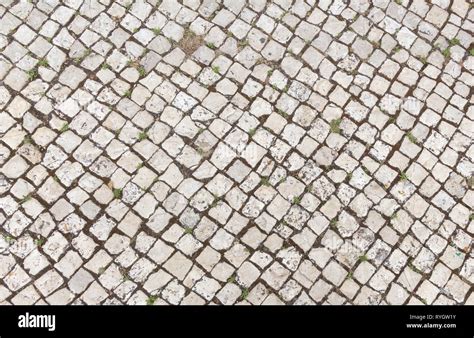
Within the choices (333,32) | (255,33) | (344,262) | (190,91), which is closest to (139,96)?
(190,91)

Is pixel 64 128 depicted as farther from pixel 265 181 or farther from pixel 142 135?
pixel 265 181

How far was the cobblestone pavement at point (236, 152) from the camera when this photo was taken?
5.96 meters

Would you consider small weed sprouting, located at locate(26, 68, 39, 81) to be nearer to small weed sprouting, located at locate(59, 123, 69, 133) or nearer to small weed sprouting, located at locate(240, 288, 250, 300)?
small weed sprouting, located at locate(59, 123, 69, 133)

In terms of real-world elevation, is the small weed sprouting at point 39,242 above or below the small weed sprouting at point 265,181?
below

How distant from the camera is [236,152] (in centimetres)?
630

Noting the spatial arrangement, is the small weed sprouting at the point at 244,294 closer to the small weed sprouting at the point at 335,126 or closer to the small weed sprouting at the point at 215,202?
the small weed sprouting at the point at 215,202

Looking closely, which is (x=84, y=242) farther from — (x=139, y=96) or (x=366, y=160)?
(x=366, y=160)

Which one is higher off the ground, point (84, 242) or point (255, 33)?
point (255, 33)

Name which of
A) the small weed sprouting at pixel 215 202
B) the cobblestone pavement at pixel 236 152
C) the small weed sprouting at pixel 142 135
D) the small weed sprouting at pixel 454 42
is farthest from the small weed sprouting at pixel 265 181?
the small weed sprouting at pixel 454 42

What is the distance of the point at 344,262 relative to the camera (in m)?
6.04

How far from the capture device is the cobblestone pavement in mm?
5965
